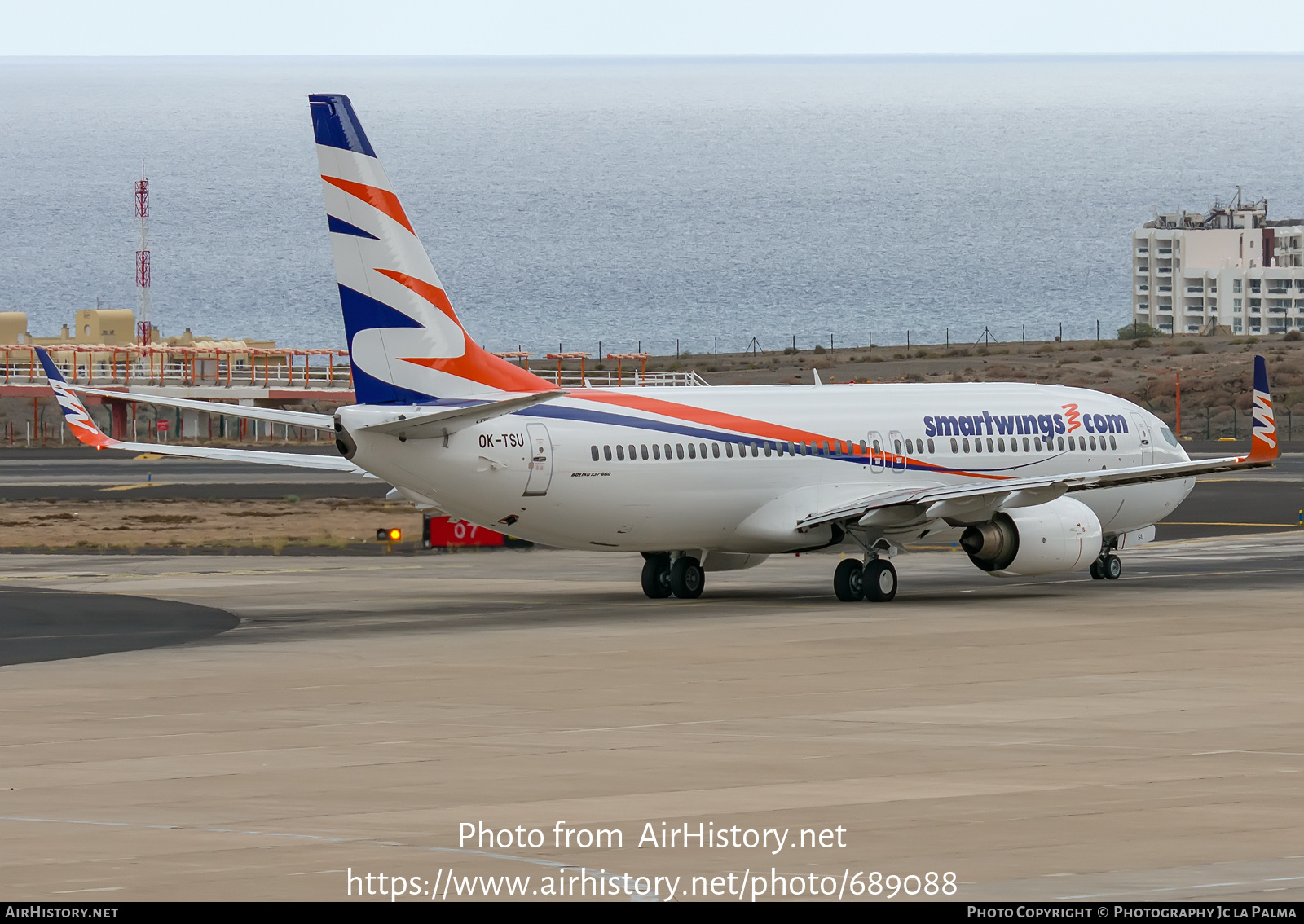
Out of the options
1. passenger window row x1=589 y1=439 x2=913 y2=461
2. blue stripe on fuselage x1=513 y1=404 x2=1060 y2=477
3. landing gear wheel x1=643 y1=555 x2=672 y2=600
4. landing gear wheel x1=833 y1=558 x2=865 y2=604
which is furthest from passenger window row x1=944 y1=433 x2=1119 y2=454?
landing gear wheel x1=643 y1=555 x2=672 y2=600

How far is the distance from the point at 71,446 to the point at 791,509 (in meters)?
68.7

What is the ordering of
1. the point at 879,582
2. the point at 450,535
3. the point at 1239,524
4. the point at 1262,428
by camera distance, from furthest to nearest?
1. the point at 1239,524
2. the point at 450,535
3. the point at 879,582
4. the point at 1262,428

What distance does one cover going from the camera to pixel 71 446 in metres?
101

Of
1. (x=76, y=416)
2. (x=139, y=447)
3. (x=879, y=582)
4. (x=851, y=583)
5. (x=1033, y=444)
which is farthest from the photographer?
(x=1033, y=444)

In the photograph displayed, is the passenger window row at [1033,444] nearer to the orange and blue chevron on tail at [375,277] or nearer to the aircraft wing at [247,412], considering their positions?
the orange and blue chevron on tail at [375,277]

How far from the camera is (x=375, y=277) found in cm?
3531

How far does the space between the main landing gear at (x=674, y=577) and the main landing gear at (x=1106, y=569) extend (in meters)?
8.80

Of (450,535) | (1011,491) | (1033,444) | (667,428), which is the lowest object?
(450,535)

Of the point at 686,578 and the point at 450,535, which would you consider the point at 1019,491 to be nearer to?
the point at 686,578

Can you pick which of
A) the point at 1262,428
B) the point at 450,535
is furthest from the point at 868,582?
the point at 450,535

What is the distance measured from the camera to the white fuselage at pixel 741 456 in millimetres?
35969

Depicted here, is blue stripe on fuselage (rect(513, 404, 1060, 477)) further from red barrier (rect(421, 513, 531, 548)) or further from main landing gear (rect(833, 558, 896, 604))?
red barrier (rect(421, 513, 531, 548))

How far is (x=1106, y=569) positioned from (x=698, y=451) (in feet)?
35.0

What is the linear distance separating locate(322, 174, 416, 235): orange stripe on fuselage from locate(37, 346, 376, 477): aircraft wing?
399 cm
